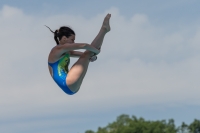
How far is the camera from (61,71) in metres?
14.2

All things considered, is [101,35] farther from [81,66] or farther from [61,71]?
[61,71]

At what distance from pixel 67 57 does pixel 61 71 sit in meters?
0.37

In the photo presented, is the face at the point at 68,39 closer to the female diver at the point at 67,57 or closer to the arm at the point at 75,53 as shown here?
the female diver at the point at 67,57

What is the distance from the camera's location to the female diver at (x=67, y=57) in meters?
13.5

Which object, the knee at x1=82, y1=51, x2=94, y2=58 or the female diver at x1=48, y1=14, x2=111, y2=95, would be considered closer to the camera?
the female diver at x1=48, y1=14, x2=111, y2=95

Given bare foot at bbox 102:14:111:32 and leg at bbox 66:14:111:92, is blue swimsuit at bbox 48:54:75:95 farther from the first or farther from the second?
bare foot at bbox 102:14:111:32

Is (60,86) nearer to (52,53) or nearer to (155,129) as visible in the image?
(52,53)

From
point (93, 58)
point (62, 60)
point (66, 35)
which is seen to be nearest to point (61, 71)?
point (62, 60)

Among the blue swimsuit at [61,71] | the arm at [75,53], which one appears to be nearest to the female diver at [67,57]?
the blue swimsuit at [61,71]

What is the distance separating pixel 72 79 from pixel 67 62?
65cm

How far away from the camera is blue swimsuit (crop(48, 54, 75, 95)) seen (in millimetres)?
14008

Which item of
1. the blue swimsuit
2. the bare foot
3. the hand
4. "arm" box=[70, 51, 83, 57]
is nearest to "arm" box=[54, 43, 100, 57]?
the blue swimsuit

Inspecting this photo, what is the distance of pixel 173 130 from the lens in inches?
4525

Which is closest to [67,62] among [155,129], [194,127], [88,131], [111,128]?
[155,129]
